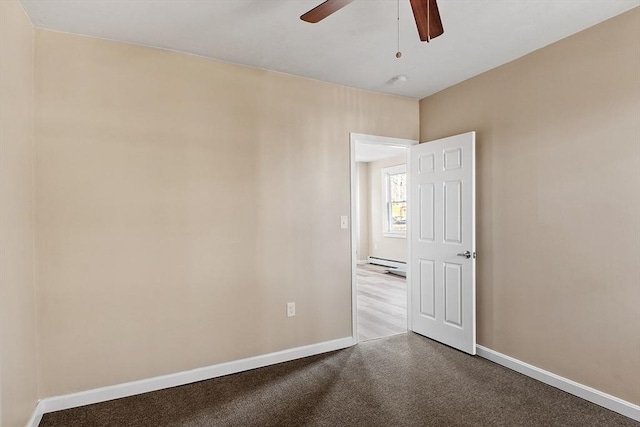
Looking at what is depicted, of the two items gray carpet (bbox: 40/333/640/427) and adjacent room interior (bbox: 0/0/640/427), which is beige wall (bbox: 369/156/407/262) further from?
gray carpet (bbox: 40/333/640/427)

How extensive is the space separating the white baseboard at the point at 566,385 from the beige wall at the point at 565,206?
44mm

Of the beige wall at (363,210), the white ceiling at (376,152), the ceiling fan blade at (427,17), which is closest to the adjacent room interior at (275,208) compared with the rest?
the ceiling fan blade at (427,17)

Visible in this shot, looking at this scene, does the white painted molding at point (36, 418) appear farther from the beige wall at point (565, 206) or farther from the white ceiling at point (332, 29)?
the beige wall at point (565, 206)

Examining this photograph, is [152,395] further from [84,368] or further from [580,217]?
[580,217]

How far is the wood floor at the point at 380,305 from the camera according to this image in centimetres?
395

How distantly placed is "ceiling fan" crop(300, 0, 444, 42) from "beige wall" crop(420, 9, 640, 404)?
1.57 m

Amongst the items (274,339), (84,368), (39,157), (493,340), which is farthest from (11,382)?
(493,340)

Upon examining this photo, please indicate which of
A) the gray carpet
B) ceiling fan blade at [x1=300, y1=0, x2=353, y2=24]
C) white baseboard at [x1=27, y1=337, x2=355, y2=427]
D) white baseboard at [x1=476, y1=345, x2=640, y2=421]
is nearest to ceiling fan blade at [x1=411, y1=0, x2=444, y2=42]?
ceiling fan blade at [x1=300, y1=0, x2=353, y2=24]

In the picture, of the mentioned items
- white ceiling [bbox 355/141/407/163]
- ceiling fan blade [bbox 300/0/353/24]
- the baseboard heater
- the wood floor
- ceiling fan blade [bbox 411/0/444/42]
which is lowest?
the wood floor

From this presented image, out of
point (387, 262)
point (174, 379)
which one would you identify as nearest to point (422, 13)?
point (174, 379)

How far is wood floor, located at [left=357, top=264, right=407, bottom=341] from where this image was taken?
13.0ft

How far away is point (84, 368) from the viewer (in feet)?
8.02

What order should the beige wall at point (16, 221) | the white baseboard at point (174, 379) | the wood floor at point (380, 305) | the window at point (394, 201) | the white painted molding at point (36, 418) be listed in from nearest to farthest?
1. the beige wall at point (16, 221)
2. the white painted molding at point (36, 418)
3. the white baseboard at point (174, 379)
4. the wood floor at point (380, 305)
5. the window at point (394, 201)

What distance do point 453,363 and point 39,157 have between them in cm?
365
